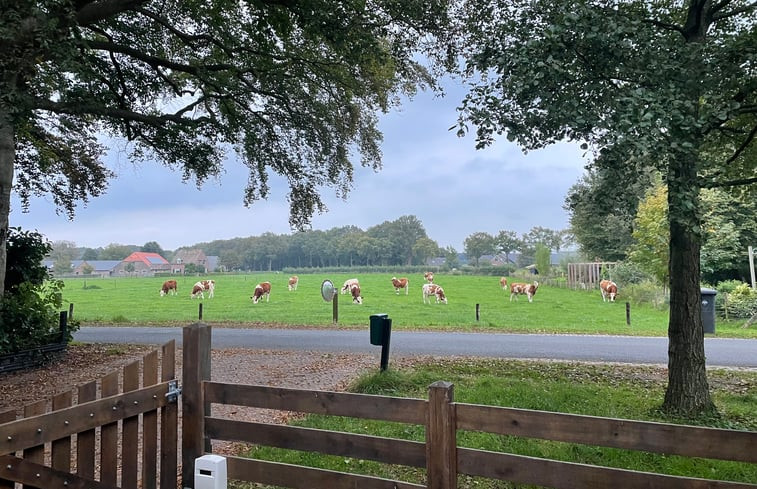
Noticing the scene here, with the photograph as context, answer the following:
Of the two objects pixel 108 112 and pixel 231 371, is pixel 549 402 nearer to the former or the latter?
pixel 231 371

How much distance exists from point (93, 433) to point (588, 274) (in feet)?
123

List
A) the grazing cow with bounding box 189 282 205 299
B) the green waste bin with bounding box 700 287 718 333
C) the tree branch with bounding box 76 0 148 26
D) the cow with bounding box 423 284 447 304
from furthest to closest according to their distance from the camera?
1. the grazing cow with bounding box 189 282 205 299
2. the cow with bounding box 423 284 447 304
3. the green waste bin with bounding box 700 287 718 333
4. the tree branch with bounding box 76 0 148 26

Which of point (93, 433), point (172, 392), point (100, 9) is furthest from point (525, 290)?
point (93, 433)

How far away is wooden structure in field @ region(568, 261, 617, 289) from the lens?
3391 cm

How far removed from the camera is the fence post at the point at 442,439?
260 centimetres

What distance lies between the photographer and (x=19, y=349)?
9.71 metres

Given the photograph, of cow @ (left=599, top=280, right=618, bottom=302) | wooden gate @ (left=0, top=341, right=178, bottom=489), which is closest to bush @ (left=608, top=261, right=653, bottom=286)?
cow @ (left=599, top=280, right=618, bottom=302)

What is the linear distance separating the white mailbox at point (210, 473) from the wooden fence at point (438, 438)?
0.38 meters

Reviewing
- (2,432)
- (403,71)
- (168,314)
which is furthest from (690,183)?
(168,314)

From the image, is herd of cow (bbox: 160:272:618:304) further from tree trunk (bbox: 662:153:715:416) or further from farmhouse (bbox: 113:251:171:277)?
farmhouse (bbox: 113:251:171:277)

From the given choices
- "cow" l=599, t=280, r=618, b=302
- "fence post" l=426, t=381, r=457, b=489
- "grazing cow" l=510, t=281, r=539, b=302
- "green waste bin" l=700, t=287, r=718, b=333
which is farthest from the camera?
"grazing cow" l=510, t=281, r=539, b=302

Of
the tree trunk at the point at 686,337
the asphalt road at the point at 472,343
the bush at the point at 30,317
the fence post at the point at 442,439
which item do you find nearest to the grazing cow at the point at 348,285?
the asphalt road at the point at 472,343

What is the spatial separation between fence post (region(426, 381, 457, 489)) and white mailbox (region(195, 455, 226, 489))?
1.20 metres

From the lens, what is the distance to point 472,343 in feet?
44.7
